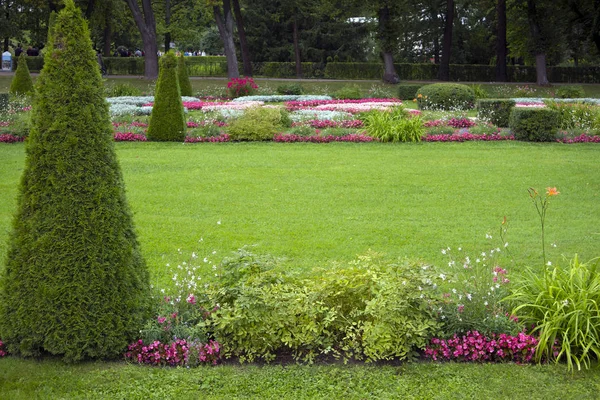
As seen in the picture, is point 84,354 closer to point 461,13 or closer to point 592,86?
point 592,86

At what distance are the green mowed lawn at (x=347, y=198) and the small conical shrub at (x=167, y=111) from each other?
0.70 metres

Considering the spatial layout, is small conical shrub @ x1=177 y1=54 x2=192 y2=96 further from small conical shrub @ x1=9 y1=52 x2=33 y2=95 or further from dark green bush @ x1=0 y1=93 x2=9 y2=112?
dark green bush @ x1=0 y1=93 x2=9 y2=112

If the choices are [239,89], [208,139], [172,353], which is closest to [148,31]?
[239,89]

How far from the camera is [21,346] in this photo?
4.52m

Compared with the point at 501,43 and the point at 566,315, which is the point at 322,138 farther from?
the point at 501,43

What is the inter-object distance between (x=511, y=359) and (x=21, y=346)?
330cm

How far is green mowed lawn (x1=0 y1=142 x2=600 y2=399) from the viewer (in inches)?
172

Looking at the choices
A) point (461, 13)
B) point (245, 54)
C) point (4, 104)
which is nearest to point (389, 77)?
point (245, 54)

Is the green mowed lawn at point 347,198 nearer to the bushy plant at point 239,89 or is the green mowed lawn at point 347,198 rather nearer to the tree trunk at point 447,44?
the bushy plant at point 239,89

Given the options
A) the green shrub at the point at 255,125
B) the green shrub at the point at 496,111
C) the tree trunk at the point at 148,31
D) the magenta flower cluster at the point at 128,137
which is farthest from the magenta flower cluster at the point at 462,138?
the tree trunk at the point at 148,31

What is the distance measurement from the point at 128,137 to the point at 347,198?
7.85 meters

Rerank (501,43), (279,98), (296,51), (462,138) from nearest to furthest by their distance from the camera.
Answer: (462,138)
(279,98)
(501,43)
(296,51)

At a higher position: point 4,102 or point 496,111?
point 4,102

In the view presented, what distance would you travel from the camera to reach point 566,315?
14.9 feet
